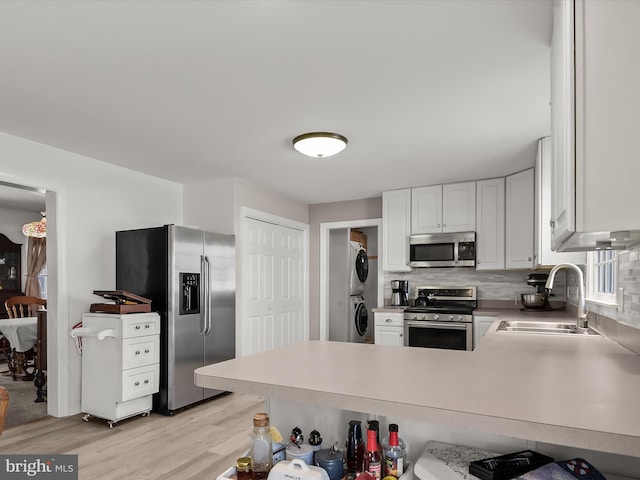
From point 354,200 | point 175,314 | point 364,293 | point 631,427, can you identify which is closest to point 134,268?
point 175,314

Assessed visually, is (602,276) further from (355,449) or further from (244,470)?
(244,470)

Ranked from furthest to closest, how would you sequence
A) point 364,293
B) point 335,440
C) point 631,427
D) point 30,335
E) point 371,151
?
point 364,293
point 30,335
point 371,151
point 335,440
point 631,427

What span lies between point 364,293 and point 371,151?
440cm

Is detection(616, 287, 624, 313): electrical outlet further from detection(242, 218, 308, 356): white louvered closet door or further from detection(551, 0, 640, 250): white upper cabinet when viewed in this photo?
detection(242, 218, 308, 356): white louvered closet door

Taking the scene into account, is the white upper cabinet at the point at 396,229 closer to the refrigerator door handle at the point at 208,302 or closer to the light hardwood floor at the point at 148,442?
the refrigerator door handle at the point at 208,302

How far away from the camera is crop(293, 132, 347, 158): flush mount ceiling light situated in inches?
126

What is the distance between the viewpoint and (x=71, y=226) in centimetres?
371

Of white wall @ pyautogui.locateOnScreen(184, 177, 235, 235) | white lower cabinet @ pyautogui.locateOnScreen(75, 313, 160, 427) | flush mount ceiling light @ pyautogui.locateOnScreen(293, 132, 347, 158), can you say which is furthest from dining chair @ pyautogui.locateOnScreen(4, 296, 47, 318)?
flush mount ceiling light @ pyautogui.locateOnScreen(293, 132, 347, 158)

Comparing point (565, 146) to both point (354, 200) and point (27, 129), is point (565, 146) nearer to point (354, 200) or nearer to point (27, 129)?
point (27, 129)

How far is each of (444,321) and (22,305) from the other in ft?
20.0

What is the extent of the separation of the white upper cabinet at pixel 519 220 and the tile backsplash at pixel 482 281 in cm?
43

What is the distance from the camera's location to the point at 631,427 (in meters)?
0.84

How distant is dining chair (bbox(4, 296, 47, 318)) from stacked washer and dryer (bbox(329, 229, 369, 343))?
4.04 m

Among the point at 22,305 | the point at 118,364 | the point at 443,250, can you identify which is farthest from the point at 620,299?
the point at 22,305
